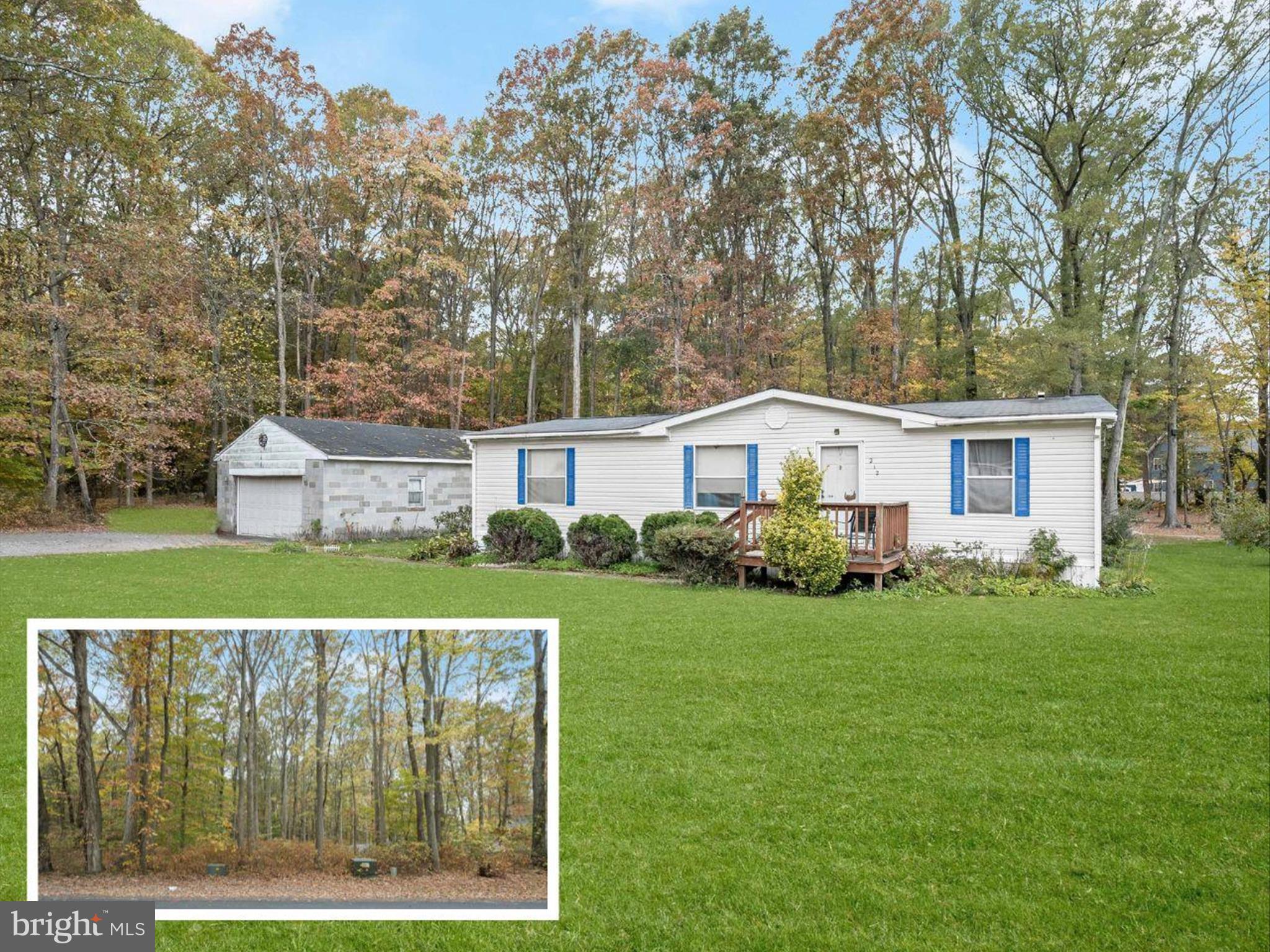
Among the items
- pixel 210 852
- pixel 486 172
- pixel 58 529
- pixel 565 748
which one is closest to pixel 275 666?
pixel 210 852

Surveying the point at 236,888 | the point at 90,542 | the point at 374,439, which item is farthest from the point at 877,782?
the point at 374,439

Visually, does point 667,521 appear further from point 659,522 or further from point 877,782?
point 877,782

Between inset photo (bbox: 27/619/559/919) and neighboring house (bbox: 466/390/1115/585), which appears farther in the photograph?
neighboring house (bbox: 466/390/1115/585)

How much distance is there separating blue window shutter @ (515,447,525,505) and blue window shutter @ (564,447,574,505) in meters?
0.96

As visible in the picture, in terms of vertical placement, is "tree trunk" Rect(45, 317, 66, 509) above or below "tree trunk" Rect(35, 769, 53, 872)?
above

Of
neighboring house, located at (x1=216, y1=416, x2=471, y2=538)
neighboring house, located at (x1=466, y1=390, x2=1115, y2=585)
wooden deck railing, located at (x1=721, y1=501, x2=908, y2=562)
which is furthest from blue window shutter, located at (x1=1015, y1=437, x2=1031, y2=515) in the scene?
neighboring house, located at (x1=216, y1=416, x2=471, y2=538)

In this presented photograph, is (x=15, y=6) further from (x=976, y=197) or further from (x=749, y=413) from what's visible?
(x=976, y=197)

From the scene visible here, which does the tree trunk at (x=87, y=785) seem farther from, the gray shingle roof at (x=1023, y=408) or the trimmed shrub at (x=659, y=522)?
the gray shingle roof at (x=1023, y=408)

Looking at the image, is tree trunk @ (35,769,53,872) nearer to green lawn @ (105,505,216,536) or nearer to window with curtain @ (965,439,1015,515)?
window with curtain @ (965,439,1015,515)

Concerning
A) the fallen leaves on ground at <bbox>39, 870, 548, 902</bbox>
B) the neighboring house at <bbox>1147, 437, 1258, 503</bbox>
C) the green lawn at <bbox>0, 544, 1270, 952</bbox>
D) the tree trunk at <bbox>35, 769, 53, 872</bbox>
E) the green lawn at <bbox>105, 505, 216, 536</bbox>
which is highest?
the neighboring house at <bbox>1147, 437, 1258, 503</bbox>

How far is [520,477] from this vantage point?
49.3ft

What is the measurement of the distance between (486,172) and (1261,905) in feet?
85.5

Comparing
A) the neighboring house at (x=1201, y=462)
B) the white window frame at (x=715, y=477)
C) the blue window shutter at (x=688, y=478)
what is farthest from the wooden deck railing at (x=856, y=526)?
the neighboring house at (x=1201, y=462)

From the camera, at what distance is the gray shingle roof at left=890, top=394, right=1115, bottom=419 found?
34.4ft
